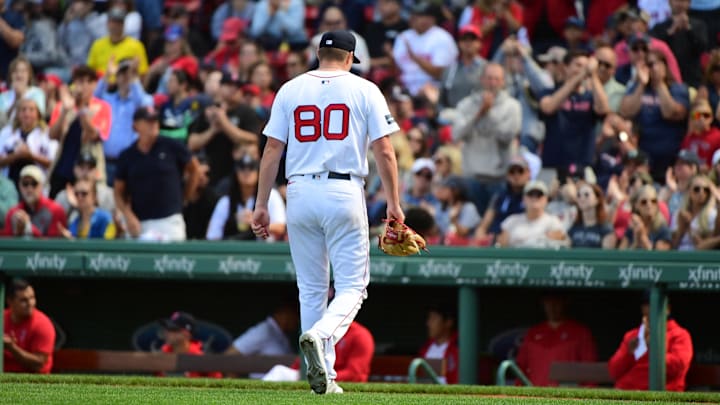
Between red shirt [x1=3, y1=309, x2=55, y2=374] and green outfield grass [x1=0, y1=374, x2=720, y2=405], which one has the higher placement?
green outfield grass [x1=0, y1=374, x2=720, y2=405]

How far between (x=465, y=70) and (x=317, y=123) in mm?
6456

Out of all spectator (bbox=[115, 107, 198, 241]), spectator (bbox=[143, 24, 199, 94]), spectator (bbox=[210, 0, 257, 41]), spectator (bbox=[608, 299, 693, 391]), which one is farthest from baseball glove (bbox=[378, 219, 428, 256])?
spectator (bbox=[210, 0, 257, 41])

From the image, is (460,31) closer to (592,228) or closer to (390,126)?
(592,228)

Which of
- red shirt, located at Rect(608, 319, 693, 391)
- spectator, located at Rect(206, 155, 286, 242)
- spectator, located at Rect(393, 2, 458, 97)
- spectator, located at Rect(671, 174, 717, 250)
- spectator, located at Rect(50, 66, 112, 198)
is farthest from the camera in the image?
spectator, located at Rect(393, 2, 458, 97)

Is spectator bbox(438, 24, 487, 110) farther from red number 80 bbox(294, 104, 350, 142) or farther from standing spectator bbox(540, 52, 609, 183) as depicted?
red number 80 bbox(294, 104, 350, 142)

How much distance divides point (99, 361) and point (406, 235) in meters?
4.96

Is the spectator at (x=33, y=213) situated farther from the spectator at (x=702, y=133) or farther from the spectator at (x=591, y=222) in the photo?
the spectator at (x=702, y=133)

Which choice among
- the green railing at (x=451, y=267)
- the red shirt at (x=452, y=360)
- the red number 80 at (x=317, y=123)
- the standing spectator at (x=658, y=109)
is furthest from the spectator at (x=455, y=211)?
the red number 80 at (x=317, y=123)

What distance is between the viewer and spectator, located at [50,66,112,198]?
41.5 ft

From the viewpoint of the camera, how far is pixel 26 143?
12.8m

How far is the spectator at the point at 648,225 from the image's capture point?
10156 millimetres

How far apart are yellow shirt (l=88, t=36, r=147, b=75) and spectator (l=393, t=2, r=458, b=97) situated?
2712 millimetres

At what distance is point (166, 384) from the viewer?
7.87 metres

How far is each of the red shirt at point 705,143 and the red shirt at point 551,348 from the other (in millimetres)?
1866
